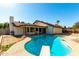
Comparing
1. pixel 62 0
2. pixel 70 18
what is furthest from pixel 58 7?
pixel 62 0

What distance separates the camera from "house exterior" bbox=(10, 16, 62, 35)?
759 cm

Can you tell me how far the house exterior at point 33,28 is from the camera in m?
7.59

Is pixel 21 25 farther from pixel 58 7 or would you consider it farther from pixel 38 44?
pixel 58 7

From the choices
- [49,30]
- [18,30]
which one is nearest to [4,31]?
[18,30]

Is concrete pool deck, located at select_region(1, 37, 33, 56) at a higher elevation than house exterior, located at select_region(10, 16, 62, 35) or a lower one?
lower

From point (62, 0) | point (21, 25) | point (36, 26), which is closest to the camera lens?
point (62, 0)

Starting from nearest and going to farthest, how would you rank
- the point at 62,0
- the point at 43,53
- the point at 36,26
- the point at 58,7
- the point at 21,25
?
the point at 62,0 → the point at 43,53 → the point at 58,7 → the point at 21,25 → the point at 36,26

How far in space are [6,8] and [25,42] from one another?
234 centimetres

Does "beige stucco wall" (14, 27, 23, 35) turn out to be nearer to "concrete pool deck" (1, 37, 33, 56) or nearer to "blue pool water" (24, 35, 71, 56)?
"concrete pool deck" (1, 37, 33, 56)

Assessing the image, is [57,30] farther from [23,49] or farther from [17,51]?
[17,51]

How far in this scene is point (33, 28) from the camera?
905 centimetres

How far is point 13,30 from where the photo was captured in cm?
743

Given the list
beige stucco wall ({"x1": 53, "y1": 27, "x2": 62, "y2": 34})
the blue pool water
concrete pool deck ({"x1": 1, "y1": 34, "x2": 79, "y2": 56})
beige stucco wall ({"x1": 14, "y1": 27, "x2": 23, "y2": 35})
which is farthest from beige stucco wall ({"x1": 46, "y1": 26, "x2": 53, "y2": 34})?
beige stucco wall ({"x1": 14, "y1": 27, "x2": 23, "y2": 35})

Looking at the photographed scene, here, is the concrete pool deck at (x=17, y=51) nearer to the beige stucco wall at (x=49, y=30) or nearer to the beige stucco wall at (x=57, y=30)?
the beige stucco wall at (x=49, y=30)
